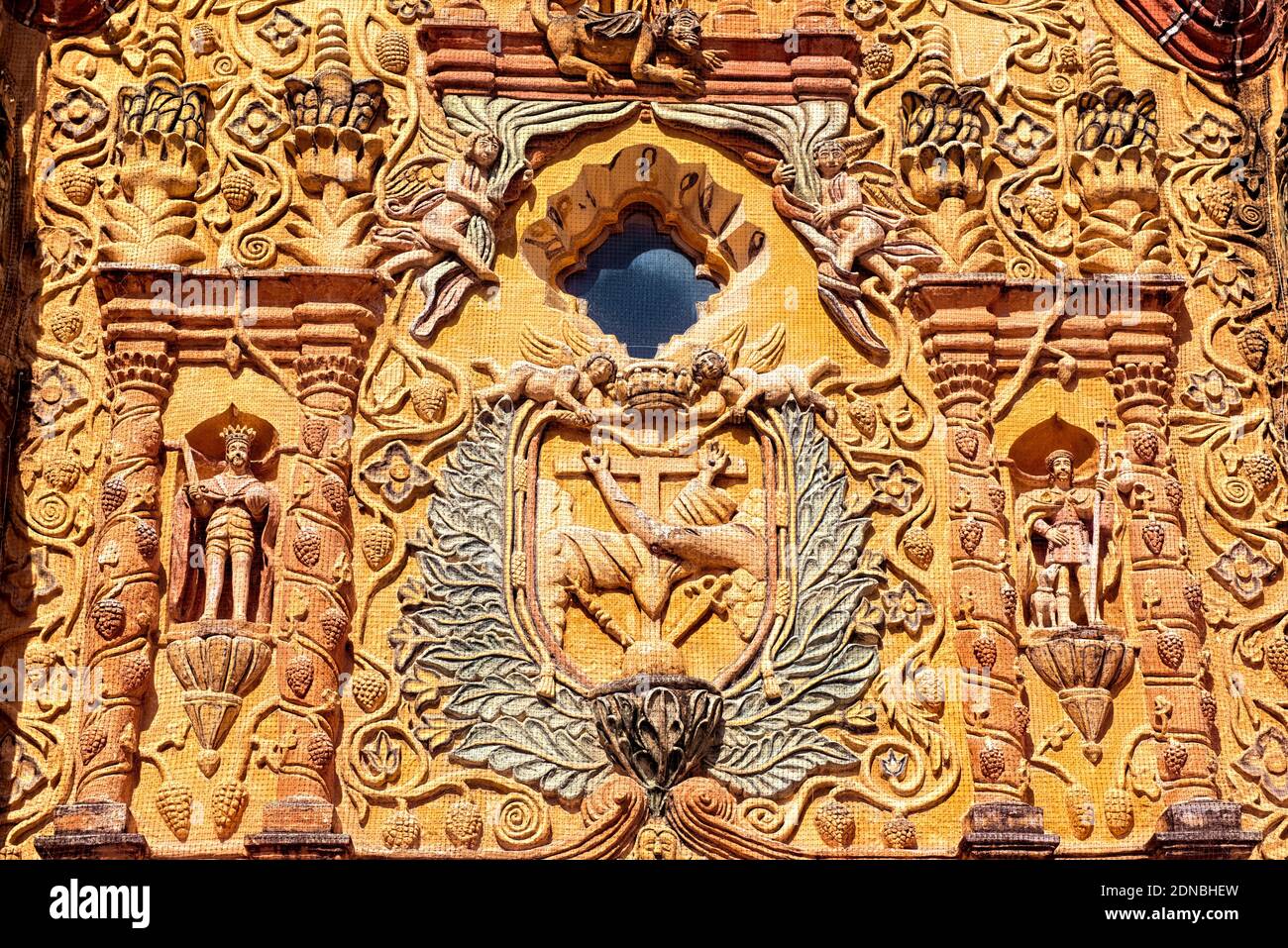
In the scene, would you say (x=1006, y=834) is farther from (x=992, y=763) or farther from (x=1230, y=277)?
(x=1230, y=277)

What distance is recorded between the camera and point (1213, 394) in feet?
43.6

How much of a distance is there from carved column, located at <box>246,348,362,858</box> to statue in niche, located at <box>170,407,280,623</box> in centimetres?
15

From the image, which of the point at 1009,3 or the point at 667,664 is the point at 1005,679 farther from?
the point at 1009,3

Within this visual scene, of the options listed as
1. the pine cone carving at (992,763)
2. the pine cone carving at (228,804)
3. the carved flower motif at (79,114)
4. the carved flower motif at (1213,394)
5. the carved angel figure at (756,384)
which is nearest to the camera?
the pine cone carving at (228,804)

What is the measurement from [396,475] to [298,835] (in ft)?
6.81

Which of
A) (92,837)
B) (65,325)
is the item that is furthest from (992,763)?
(65,325)

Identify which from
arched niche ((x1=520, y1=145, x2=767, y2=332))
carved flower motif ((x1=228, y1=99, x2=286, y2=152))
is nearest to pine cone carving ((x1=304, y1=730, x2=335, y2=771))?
arched niche ((x1=520, y1=145, x2=767, y2=332))

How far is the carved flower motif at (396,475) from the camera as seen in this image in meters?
12.9

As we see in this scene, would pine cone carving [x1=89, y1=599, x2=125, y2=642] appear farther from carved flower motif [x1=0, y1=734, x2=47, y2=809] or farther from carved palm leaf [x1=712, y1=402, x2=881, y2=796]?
carved palm leaf [x1=712, y1=402, x2=881, y2=796]

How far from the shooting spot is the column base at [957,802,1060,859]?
12086 mm

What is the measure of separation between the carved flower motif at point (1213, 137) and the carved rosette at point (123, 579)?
588 centimetres

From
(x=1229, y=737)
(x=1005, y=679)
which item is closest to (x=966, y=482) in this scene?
(x=1005, y=679)

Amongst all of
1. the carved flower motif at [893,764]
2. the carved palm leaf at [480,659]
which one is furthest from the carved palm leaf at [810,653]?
the carved palm leaf at [480,659]

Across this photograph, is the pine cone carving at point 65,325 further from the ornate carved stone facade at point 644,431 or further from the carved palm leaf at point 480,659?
the carved palm leaf at point 480,659
